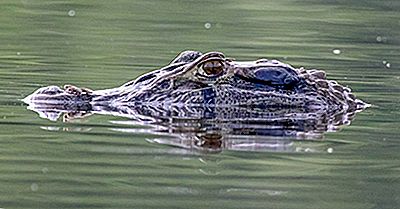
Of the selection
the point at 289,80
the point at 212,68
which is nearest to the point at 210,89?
the point at 212,68

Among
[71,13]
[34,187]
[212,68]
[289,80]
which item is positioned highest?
[71,13]

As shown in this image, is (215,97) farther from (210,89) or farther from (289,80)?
(289,80)

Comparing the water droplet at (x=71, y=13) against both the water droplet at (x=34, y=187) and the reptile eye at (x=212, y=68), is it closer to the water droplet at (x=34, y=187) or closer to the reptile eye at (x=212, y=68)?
the reptile eye at (x=212, y=68)

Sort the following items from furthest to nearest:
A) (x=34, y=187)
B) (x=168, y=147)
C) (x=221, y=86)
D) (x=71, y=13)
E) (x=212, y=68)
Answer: (x=71, y=13)
(x=221, y=86)
(x=212, y=68)
(x=168, y=147)
(x=34, y=187)

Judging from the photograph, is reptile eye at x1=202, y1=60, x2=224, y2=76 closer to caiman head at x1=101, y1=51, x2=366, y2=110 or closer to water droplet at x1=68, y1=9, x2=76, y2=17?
caiman head at x1=101, y1=51, x2=366, y2=110

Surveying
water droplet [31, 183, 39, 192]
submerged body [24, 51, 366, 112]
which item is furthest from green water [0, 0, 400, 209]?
submerged body [24, 51, 366, 112]

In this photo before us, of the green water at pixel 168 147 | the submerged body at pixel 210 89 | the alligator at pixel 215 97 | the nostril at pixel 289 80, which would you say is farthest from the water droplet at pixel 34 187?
the nostril at pixel 289 80
